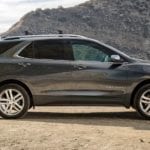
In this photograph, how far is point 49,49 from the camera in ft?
42.1

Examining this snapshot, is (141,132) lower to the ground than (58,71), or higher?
lower

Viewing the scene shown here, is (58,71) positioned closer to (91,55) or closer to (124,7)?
(91,55)

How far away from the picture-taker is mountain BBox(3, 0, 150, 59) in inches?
4665

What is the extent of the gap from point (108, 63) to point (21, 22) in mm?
105854

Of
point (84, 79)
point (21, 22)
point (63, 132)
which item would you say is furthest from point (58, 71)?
point (21, 22)

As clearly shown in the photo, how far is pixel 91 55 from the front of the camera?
12.8 meters

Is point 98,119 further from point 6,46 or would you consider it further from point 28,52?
point 6,46

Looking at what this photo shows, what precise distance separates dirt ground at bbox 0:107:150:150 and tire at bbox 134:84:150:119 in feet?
0.62

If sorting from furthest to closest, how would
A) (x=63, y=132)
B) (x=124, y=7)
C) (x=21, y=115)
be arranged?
(x=124, y=7) < (x=21, y=115) < (x=63, y=132)

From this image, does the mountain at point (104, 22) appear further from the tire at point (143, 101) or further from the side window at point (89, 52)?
the tire at point (143, 101)

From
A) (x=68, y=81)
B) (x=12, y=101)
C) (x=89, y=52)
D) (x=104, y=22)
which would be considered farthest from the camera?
(x=104, y=22)

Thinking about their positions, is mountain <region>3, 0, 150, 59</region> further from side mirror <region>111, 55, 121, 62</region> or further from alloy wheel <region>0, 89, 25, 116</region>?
alloy wheel <region>0, 89, 25, 116</region>

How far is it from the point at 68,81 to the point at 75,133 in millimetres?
2618

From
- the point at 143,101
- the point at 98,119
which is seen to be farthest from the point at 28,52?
the point at 143,101
